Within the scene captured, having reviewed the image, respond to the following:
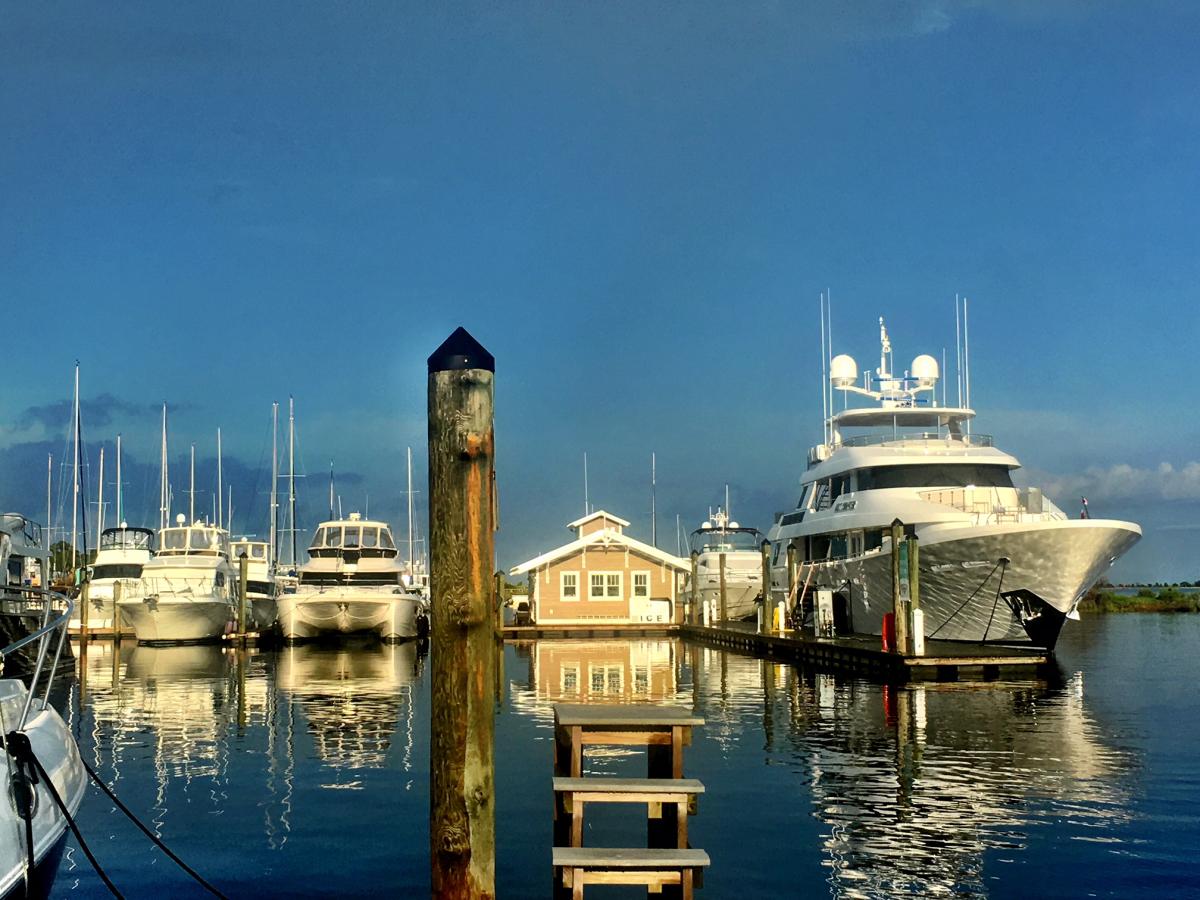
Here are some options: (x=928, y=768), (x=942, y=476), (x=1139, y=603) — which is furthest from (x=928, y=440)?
(x=1139, y=603)

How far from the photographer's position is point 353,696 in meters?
28.2

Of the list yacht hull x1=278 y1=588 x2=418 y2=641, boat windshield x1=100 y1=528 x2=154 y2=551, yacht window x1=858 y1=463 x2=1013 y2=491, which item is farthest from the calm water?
boat windshield x1=100 y1=528 x2=154 y2=551

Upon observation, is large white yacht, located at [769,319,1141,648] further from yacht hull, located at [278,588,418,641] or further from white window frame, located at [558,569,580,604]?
yacht hull, located at [278,588,418,641]

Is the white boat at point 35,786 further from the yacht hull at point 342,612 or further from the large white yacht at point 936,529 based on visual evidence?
the yacht hull at point 342,612

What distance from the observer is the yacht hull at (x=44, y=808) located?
7863 mm

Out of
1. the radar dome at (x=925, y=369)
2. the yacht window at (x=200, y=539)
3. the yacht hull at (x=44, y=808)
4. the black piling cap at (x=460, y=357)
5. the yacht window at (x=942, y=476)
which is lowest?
the yacht hull at (x=44, y=808)

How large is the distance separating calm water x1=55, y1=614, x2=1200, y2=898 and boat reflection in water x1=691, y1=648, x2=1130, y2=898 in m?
0.06

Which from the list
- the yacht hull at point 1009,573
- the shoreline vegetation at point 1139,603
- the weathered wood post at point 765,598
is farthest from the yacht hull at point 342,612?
the shoreline vegetation at point 1139,603

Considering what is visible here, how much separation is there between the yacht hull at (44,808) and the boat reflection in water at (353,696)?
636 centimetres

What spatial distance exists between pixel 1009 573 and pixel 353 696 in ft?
64.5

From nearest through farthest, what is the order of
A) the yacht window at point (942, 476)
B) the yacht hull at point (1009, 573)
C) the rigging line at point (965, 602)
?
the yacht hull at point (1009, 573) → the rigging line at point (965, 602) → the yacht window at point (942, 476)

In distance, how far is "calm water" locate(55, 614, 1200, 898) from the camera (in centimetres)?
1188

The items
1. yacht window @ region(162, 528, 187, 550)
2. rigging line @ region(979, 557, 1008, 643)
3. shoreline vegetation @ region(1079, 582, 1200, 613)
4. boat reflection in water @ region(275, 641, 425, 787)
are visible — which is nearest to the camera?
boat reflection in water @ region(275, 641, 425, 787)

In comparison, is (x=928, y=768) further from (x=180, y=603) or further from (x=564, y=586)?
(x=564, y=586)
